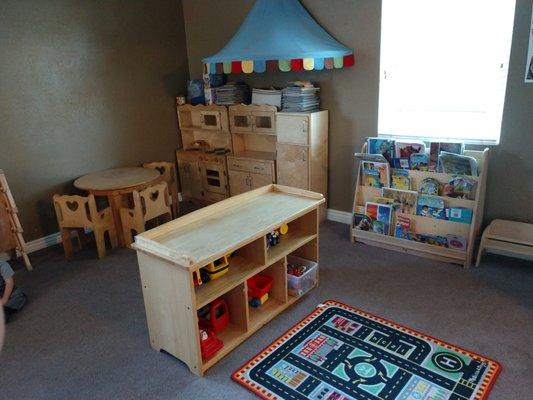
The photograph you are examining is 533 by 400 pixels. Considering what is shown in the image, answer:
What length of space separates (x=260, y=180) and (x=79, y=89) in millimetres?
1785

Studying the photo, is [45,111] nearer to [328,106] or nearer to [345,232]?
[328,106]

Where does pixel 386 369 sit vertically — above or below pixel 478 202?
below

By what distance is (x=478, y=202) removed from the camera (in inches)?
111

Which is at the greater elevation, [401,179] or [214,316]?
[401,179]

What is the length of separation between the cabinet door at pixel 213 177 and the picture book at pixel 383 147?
1.55 metres

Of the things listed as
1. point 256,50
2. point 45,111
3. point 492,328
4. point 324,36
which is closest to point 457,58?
point 324,36

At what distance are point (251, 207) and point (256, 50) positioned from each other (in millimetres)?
1441

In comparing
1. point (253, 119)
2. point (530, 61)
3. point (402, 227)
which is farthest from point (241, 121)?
point (530, 61)

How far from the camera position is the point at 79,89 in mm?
3605

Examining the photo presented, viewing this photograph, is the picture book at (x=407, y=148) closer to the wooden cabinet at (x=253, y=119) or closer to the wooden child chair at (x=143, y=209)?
the wooden cabinet at (x=253, y=119)

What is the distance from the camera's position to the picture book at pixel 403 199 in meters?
3.06

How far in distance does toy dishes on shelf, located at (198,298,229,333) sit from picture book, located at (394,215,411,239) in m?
1.54

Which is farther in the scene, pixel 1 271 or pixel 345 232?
pixel 345 232

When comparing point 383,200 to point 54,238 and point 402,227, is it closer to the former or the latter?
point 402,227
